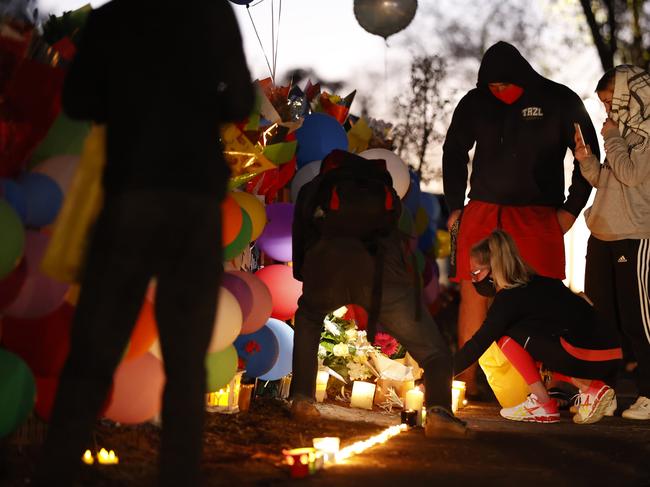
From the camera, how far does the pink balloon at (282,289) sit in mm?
7121

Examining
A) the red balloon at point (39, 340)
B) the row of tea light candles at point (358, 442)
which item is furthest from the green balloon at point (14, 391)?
the row of tea light candles at point (358, 442)

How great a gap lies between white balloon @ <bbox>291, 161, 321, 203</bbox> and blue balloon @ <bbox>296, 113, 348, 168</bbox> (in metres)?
0.11

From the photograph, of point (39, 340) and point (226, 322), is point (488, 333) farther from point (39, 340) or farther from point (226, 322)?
point (39, 340)

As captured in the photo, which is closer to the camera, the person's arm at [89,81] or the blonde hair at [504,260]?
the person's arm at [89,81]

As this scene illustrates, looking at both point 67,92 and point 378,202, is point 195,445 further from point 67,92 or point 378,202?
point 378,202

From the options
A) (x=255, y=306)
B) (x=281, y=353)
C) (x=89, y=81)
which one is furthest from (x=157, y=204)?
(x=281, y=353)

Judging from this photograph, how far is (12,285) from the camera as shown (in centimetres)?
435

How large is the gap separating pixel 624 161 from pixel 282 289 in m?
2.29

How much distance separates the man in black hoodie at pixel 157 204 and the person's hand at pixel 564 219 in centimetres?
426

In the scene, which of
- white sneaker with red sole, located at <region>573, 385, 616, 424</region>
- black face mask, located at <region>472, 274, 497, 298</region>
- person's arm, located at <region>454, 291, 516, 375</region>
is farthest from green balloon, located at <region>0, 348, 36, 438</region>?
white sneaker with red sole, located at <region>573, 385, 616, 424</region>

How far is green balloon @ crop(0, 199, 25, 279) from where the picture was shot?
4152 millimetres

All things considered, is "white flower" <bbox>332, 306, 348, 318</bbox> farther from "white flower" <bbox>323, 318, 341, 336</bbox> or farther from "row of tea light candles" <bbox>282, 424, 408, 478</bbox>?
"row of tea light candles" <bbox>282, 424, 408, 478</bbox>

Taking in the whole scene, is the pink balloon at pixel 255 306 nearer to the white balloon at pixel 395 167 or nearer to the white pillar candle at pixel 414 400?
the white pillar candle at pixel 414 400

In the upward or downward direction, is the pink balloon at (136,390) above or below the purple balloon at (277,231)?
below
